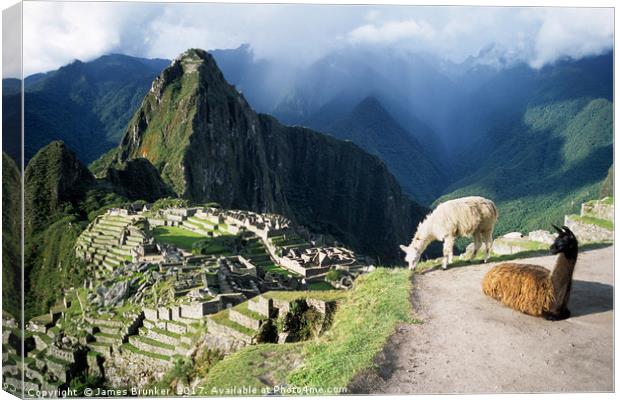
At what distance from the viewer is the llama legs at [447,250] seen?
8406mm

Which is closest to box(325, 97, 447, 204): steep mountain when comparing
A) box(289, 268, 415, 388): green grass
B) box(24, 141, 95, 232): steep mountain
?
box(24, 141, 95, 232): steep mountain

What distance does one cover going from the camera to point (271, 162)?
426 feet

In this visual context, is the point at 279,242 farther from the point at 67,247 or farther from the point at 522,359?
the point at 522,359

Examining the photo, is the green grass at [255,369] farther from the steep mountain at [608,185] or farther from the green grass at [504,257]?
the steep mountain at [608,185]

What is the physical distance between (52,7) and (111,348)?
7458 mm

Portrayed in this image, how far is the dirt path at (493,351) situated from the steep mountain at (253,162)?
205 feet

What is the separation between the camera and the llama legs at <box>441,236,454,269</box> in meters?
8.41

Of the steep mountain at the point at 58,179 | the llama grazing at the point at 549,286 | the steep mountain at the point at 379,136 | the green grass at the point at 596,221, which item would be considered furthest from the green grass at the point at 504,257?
the steep mountain at the point at 379,136

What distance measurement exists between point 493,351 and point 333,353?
1.81 meters

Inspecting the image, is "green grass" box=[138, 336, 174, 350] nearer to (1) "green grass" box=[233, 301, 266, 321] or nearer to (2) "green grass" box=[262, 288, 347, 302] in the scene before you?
(1) "green grass" box=[233, 301, 266, 321]

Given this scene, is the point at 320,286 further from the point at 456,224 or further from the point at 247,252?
the point at 247,252

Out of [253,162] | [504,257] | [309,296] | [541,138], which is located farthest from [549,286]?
[253,162]

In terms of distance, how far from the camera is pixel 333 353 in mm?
6391

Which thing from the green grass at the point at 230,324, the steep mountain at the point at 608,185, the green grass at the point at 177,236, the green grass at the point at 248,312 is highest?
the steep mountain at the point at 608,185
